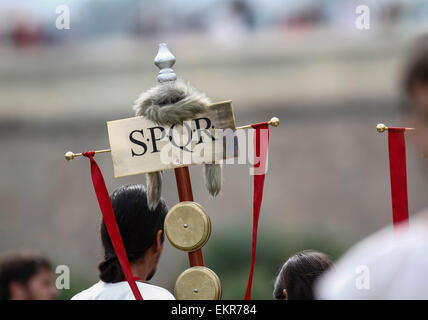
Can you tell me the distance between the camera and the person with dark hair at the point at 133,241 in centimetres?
123

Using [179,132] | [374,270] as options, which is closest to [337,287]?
[374,270]

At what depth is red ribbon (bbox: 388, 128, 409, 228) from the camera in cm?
126

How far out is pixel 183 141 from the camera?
3.99 feet

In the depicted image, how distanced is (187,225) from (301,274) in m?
0.19

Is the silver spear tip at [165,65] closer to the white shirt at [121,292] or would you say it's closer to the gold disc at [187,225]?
the gold disc at [187,225]

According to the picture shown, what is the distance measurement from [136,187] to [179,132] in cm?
12

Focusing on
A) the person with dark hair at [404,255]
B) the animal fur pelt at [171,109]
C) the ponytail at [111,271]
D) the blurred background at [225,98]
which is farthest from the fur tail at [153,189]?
the blurred background at [225,98]

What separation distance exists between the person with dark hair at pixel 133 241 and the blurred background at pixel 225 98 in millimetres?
3265

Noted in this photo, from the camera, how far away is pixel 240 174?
495 centimetres

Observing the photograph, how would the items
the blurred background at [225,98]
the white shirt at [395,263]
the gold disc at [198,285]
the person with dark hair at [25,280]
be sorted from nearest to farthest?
the white shirt at [395,263], the gold disc at [198,285], the person with dark hair at [25,280], the blurred background at [225,98]

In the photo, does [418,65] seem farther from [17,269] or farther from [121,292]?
[17,269]

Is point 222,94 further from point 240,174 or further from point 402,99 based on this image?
point 402,99

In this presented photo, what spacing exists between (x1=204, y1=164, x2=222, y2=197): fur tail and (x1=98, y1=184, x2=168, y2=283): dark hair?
9 centimetres

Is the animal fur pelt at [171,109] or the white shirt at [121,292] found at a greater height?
the animal fur pelt at [171,109]
